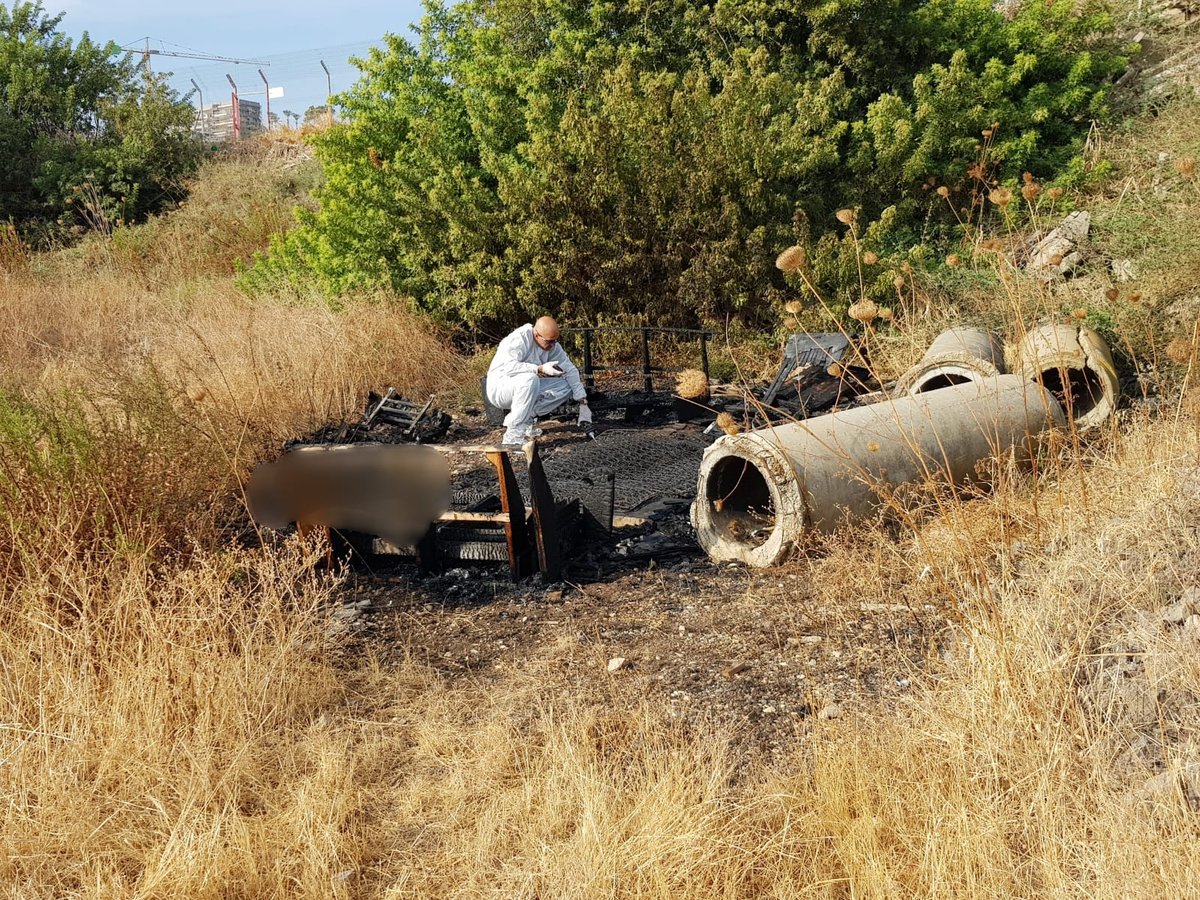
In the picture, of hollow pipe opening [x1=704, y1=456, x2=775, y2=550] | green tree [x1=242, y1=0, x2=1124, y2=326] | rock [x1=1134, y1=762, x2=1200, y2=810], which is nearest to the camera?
rock [x1=1134, y1=762, x2=1200, y2=810]

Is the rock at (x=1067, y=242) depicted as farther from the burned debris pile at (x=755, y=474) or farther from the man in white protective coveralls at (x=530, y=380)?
the man in white protective coveralls at (x=530, y=380)

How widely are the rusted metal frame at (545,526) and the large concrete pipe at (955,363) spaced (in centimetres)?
314

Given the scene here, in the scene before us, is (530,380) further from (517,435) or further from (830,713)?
(830,713)

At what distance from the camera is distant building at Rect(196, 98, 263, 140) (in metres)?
31.6

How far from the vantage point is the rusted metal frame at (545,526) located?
5.51 metres

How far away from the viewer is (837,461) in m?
5.80

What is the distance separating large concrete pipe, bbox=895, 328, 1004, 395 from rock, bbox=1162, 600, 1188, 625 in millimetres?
Answer: 3676

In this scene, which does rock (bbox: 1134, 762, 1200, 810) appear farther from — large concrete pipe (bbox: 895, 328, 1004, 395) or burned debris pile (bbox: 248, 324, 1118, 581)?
large concrete pipe (bbox: 895, 328, 1004, 395)

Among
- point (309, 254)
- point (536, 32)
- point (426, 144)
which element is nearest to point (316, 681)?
point (426, 144)

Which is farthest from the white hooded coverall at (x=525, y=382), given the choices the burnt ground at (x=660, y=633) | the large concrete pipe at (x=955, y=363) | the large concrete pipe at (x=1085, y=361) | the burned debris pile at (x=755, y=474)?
the large concrete pipe at (x=1085, y=361)

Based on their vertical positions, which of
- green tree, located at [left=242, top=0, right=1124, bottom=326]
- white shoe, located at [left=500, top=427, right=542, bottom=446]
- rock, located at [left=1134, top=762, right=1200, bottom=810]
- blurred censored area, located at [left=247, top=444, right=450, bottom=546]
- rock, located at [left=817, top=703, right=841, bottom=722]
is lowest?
rock, located at [left=817, top=703, right=841, bottom=722]

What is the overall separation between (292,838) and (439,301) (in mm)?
10304

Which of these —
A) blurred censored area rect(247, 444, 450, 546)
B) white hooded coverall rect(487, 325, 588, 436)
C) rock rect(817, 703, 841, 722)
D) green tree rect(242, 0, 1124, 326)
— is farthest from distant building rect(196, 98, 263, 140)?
rock rect(817, 703, 841, 722)

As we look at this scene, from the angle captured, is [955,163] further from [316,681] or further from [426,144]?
[316,681]
